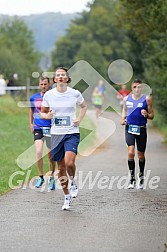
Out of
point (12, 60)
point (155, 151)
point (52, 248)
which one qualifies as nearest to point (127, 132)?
point (52, 248)

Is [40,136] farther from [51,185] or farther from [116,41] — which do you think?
[116,41]

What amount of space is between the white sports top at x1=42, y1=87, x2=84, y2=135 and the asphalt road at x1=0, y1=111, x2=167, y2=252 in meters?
1.23

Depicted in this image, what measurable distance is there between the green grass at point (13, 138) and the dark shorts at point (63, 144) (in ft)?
6.44

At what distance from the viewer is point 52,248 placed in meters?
8.73

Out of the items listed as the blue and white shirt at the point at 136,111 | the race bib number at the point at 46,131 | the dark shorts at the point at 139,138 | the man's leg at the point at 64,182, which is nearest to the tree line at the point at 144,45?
the blue and white shirt at the point at 136,111

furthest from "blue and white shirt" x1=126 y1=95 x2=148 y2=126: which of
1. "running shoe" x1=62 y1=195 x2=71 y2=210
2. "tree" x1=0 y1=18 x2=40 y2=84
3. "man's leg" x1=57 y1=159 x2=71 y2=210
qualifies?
"tree" x1=0 y1=18 x2=40 y2=84

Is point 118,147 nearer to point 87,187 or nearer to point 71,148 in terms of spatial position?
point 87,187

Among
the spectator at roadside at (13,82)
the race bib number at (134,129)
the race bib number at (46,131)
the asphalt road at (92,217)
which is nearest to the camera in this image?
the asphalt road at (92,217)

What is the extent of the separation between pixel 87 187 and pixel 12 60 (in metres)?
35.4

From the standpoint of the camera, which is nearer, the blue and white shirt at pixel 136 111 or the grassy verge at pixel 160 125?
the blue and white shirt at pixel 136 111

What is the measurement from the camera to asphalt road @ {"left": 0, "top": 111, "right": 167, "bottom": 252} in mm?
8992

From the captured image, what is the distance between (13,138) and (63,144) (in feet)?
46.2

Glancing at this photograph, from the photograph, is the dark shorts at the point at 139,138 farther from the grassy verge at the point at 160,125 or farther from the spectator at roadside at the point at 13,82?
the spectator at roadside at the point at 13,82

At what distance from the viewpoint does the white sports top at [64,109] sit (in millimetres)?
11844
